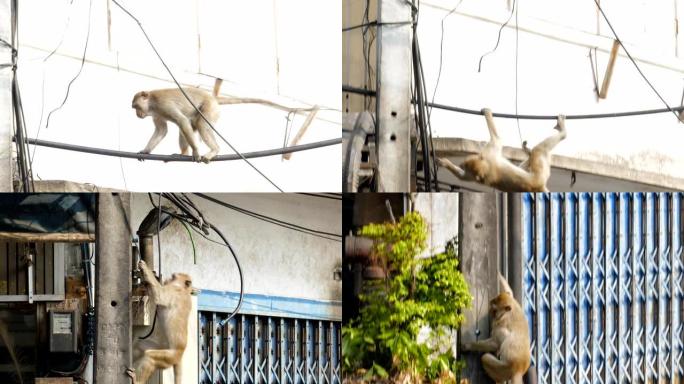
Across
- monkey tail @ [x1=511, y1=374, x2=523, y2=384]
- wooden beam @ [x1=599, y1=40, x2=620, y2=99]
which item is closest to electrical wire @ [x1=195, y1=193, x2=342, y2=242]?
monkey tail @ [x1=511, y1=374, x2=523, y2=384]

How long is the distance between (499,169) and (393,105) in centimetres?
63

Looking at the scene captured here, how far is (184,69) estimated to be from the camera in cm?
560

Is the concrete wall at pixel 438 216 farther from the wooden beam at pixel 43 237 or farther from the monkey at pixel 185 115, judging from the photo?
the wooden beam at pixel 43 237

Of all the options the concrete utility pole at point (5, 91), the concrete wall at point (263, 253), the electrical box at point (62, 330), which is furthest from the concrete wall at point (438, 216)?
the concrete utility pole at point (5, 91)

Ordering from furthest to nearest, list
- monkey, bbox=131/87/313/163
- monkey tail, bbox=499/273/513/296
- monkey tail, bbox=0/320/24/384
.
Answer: monkey, bbox=131/87/313/163, monkey tail, bbox=499/273/513/296, monkey tail, bbox=0/320/24/384

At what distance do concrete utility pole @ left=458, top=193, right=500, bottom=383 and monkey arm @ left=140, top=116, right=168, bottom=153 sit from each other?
155 centimetres

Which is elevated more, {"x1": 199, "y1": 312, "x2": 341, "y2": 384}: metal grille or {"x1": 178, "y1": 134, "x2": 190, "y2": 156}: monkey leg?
{"x1": 178, "y1": 134, "x2": 190, "y2": 156}: monkey leg

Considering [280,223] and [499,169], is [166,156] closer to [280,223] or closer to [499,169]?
[280,223]

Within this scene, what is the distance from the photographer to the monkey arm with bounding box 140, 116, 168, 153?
18.3 feet

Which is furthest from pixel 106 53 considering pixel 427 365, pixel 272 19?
pixel 427 365

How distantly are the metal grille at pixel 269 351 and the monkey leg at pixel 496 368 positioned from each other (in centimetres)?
74

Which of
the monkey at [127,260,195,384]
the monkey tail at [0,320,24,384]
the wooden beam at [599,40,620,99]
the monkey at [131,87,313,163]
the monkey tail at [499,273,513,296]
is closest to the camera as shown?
the monkey tail at [0,320,24,384]

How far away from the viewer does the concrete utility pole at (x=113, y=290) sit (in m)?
5.30

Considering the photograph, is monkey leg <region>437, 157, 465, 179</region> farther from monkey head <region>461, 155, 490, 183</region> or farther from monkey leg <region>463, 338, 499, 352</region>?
monkey leg <region>463, 338, 499, 352</region>
